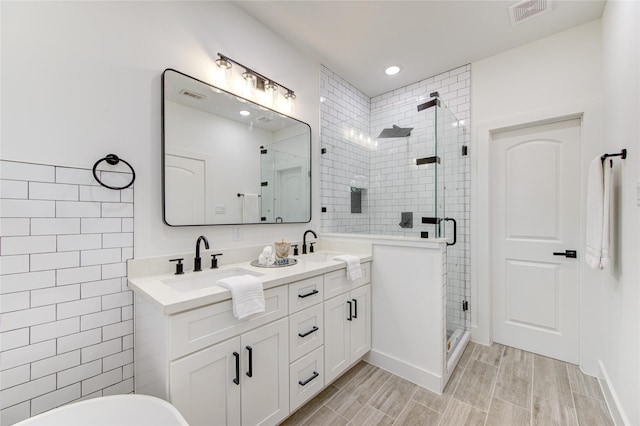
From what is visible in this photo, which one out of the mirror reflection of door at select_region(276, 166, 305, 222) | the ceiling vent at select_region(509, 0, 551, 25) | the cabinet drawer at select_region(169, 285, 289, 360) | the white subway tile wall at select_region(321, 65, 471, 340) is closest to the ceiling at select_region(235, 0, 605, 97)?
the ceiling vent at select_region(509, 0, 551, 25)

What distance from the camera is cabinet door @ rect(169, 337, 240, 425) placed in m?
1.15

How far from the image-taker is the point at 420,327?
6.81 feet

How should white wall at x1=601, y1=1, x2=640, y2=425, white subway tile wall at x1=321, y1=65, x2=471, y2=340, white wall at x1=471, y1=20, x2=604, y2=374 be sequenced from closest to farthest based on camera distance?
white wall at x1=601, y1=1, x2=640, y2=425
white wall at x1=471, y1=20, x2=604, y2=374
white subway tile wall at x1=321, y1=65, x2=471, y2=340

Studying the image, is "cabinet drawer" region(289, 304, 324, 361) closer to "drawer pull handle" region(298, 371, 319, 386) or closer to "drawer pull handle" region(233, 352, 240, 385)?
"drawer pull handle" region(298, 371, 319, 386)

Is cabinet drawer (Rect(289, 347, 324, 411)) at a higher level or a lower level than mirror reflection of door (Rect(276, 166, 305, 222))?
lower

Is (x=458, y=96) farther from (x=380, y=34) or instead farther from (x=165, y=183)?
(x=165, y=183)

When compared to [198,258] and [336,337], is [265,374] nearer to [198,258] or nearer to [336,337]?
[336,337]

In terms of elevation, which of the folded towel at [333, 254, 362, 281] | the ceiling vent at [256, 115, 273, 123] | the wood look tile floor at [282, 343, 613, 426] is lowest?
the wood look tile floor at [282, 343, 613, 426]

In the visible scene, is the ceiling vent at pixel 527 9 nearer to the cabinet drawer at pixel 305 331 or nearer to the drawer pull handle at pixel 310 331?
the cabinet drawer at pixel 305 331

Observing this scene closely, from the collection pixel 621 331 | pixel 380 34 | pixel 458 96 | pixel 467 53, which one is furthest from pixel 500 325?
pixel 380 34

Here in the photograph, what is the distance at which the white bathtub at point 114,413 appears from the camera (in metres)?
1.06

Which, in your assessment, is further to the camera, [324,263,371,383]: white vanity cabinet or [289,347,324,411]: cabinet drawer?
[324,263,371,383]: white vanity cabinet

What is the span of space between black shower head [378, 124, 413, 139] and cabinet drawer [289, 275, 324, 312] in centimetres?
192

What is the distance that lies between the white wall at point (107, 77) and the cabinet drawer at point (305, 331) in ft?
2.49
